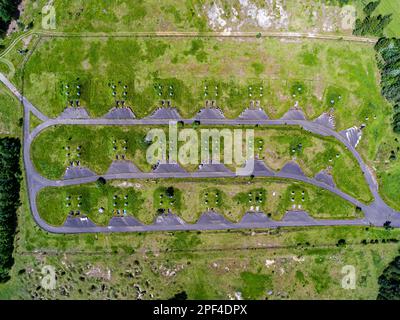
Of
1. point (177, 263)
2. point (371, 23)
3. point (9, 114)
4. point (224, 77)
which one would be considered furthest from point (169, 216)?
point (371, 23)

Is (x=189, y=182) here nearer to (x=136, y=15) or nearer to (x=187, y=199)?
(x=187, y=199)

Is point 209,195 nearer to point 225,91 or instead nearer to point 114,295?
point 225,91

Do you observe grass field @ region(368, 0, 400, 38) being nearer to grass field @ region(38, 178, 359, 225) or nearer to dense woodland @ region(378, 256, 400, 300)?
grass field @ region(38, 178, 359, 225)

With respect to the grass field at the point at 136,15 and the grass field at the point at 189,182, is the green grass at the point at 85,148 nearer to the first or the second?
the grass field at the point at 189,182

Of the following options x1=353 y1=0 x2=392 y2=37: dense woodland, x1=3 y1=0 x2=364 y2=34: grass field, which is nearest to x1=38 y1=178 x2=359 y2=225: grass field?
x1=3 y1=0 x2=364 y2=34: grass field

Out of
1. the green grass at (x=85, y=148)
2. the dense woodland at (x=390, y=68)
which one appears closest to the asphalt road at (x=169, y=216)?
the green grass at (x=85, y=148)

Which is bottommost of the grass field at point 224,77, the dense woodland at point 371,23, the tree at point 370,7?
the grass field at point 224,77
